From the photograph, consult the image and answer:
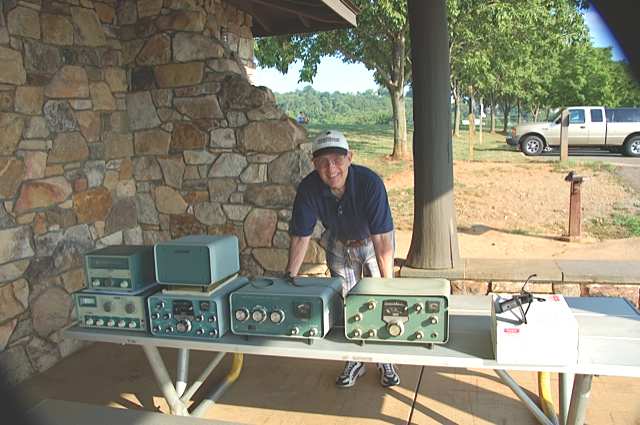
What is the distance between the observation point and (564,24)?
12.6 meters

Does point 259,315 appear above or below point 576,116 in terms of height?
below

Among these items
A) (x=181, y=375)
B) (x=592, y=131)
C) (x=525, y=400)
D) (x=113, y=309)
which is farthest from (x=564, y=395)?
(x=592, y=131)

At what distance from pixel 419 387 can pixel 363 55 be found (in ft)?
38.1

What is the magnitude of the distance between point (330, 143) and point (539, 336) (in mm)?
1375

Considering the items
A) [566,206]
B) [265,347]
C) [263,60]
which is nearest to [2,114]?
[265,347]

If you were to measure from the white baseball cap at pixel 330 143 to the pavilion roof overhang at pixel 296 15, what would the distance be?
222cm

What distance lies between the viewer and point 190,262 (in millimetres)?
2600

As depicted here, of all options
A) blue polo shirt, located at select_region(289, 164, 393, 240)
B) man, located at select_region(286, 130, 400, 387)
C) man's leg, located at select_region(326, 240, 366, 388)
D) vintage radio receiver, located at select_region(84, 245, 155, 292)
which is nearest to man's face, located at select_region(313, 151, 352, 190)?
man, located at select_region(286, 130, 400, 387)

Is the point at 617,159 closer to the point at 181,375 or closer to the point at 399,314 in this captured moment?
the point at 399,314

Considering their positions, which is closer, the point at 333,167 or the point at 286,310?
the point at 286,310

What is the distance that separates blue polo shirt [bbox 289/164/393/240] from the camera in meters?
2.97

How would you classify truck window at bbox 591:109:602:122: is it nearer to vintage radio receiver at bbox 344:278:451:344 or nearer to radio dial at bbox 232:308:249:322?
vintage radio receiver at bbox 344:278:451:344

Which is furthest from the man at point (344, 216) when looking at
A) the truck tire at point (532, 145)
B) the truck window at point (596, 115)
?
the truck tire at point (532, 145)

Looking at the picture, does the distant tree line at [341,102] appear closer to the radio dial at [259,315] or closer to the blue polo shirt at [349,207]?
the blue polo shirt at [349,207]
